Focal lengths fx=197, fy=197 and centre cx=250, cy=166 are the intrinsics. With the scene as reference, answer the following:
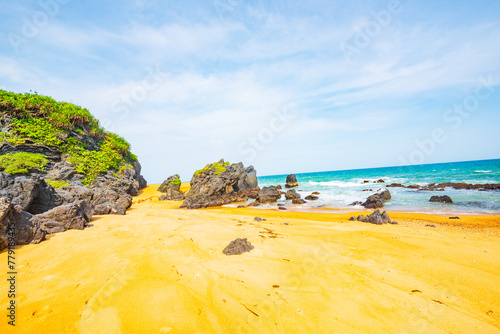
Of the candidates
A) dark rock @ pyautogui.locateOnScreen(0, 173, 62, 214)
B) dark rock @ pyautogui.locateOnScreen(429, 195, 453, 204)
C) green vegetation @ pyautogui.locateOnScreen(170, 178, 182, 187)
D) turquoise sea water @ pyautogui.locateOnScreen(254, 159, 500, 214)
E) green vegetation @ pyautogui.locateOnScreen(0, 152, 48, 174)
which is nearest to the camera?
dark rock @ pyautogui.locateOnScreen(0, 173, 62, 214)

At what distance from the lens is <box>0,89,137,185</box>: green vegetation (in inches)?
583

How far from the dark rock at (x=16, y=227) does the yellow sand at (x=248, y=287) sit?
30 centimetres

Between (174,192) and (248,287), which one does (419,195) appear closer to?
(248,287)

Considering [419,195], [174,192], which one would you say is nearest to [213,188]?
[174,192]

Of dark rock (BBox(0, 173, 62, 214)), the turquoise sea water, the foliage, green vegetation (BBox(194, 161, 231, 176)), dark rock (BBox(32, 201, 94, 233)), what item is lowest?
the turquoise sea water

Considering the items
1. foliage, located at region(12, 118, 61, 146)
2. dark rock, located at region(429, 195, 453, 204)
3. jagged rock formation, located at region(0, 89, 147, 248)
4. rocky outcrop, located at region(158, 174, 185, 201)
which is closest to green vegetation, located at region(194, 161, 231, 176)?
rocky outcrop, located at region(158, 174, 185, 201)

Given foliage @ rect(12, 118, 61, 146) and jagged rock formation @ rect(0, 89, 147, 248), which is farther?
foliage @ rect(12, 118, 61, 146)

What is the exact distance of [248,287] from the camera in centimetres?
325

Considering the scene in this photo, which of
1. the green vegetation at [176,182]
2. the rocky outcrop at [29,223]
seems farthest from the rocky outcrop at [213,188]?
the rocky outcrop at [29,223]

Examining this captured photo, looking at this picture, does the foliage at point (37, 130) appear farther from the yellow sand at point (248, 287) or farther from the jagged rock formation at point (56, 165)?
the yellow sand at point (248, 287)

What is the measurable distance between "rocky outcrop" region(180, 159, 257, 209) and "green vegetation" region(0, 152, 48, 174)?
404 inches

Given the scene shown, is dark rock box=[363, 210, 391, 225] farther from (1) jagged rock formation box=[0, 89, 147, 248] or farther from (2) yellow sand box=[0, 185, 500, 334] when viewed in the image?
(1) jagged rock formation box=[0, 89, 147, 248]

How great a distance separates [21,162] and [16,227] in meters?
11.4

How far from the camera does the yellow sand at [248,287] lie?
246 centimetres
